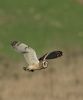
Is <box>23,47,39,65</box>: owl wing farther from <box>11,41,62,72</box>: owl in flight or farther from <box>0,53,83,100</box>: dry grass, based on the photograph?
<box>0,53,83,100</box>: dry grass

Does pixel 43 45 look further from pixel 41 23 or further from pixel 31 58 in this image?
pixel 31 58

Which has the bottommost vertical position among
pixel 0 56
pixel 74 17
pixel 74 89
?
pixel 74 89

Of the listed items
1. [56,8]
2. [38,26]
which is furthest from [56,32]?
[56,8]

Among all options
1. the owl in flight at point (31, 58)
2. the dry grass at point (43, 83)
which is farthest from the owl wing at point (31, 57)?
the dry grass at point (43, 83)

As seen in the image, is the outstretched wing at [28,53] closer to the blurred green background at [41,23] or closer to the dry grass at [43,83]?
the dry grass at [43,83]

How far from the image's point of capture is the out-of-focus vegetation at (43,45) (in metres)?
37.9

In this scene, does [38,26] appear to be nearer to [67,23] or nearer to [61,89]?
[67,23]

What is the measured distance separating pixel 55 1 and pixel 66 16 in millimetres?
2119

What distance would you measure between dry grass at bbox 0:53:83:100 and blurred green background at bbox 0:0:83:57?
127 centimetres

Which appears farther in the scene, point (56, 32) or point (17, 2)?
point (17, 2)

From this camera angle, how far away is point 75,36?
41.8 metres

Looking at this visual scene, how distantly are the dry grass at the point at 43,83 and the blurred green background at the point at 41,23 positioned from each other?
127 cm

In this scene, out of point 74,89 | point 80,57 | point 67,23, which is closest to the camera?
point 74,89

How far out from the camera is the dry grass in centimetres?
3762
